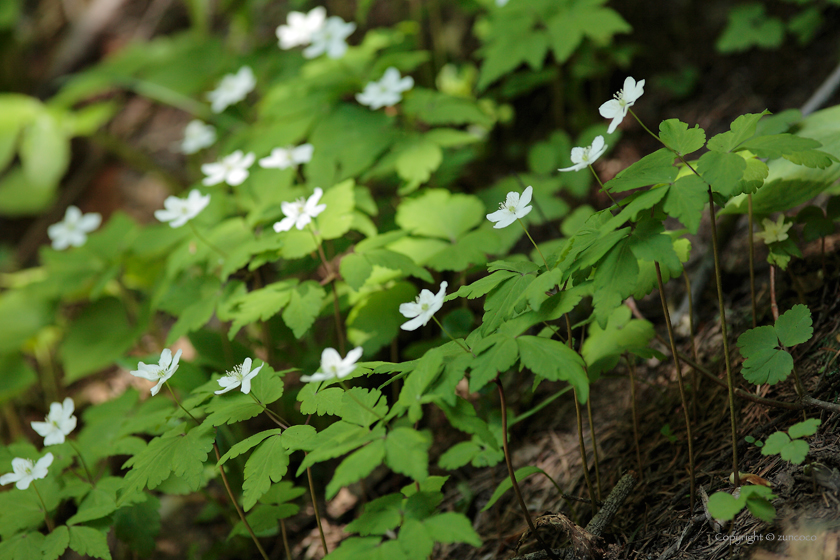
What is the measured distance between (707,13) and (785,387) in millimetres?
2635

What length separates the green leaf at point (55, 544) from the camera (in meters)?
1.58

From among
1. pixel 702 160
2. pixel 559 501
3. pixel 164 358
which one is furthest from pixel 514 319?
pixel 164 358

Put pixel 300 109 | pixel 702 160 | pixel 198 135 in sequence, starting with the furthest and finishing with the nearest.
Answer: pixel 198 135 < pixel 300 109 < pixel 702 160

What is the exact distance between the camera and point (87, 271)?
289cm

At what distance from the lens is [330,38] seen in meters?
3.09

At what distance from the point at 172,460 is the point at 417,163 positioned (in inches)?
61.6

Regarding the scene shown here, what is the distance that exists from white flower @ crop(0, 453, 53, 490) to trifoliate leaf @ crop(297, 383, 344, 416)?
90 centimetres

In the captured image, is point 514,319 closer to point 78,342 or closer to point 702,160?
point 702,160

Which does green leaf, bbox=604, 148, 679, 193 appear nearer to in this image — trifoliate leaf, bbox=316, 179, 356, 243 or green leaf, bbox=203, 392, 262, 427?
trifoliate leaf, bbox=316, 179, 356, 243

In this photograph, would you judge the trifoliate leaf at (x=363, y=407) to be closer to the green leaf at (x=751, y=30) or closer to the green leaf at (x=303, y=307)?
the green leaf at (x=303, y=307)

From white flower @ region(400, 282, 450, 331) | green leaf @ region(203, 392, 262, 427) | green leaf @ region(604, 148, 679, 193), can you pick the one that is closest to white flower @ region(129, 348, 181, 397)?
green leaf @ region(203, 392, 262, 427)

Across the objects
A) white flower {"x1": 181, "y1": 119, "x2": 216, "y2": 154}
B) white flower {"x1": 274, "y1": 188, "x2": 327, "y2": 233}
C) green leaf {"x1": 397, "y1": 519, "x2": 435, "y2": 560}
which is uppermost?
white flower {"x1": 274, "y1": 188, "x2": 327, "y2": 233}

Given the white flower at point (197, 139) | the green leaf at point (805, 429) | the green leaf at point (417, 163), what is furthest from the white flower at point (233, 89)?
the green leaf at point (805, 429)

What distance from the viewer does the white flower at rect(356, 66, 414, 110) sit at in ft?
8.72
